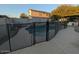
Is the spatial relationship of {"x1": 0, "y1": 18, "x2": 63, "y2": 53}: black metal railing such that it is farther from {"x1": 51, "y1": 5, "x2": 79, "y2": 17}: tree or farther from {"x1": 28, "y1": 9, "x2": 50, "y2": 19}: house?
{"x1": 51, "y1": 5, "x2": 79, "y2": 17}: tree


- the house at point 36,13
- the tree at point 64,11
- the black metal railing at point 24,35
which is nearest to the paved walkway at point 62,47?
the black metal railing at point 24,35

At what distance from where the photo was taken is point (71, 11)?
634 centimetres

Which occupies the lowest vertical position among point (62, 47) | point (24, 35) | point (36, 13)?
point (62, 47)

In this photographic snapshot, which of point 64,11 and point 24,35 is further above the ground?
point 64,11

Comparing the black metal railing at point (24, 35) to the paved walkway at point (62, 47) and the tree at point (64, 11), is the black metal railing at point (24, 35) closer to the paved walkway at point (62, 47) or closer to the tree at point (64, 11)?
the paved walkway at point (62, 47)

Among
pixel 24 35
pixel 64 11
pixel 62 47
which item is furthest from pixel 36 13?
pixel 24 35

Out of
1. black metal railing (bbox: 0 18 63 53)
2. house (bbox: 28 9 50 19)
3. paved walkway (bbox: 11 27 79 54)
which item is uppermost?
house (bbox: 28 9 50 19)

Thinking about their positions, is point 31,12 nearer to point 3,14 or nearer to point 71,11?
point 3,14

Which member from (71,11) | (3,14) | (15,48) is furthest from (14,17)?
(71,11)

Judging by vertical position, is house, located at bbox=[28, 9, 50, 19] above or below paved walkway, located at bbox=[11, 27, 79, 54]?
above

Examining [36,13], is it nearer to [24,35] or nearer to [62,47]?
[62,47]

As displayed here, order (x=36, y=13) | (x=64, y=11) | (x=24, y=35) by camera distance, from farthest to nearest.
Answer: (x=24, y=35), (x=64, y=11), (x=36, y=13)

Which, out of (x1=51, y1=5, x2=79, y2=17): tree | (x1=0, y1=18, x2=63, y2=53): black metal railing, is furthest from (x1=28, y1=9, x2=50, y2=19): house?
(x1=0, y1=18, x2=63, y2=53): black metal railing

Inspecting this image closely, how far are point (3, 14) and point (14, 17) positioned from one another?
15.6 inches
